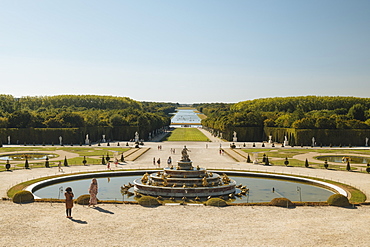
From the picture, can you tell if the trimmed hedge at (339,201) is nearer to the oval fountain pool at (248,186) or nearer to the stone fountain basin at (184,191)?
the oval fountain pool at (248,186)

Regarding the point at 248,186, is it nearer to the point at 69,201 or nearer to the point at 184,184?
the point at 184,184

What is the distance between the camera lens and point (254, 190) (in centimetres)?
3162

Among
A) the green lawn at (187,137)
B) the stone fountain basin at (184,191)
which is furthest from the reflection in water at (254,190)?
the green lawn at (187,137)

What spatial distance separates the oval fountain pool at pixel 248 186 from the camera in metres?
29.0

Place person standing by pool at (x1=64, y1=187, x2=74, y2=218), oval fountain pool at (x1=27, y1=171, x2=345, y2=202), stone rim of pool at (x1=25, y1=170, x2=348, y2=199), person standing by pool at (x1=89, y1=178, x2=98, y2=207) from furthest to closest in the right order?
stone rim of pool at (x1=25, y1=170, x2=348, y2=199) → oval fountain pool at (x1=27, y1=171, x2=345, y2=202) → person standing by pool at (x1=89, y1=178, x2=98, y2=207) → person standing by pool at (x1=64, y1=187, x2=74, y2=218)

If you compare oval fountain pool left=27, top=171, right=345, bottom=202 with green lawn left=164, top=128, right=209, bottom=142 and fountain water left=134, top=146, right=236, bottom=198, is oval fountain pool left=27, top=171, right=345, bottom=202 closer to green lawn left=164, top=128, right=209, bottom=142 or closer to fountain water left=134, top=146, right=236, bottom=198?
fountain water left=134, top=146, right=236, bottom=198

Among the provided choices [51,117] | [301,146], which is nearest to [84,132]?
[51,117]

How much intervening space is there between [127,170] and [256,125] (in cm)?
5344

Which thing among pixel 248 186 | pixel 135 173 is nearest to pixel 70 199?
pixel 248 186

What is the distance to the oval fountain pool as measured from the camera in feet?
95.1

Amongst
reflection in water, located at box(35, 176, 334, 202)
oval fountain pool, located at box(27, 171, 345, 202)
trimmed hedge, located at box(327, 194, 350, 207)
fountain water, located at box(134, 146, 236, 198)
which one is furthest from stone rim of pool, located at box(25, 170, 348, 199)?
fountain water, located at box(134, 146, 236, 198)

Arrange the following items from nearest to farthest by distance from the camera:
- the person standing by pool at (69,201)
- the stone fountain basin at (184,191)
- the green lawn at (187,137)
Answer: the person standing by pool at (69,201)
the stone fountain basin at (184,191)
the green lawn at (187,137)

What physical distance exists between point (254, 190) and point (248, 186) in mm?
1762

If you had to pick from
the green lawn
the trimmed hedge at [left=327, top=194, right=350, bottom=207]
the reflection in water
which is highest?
the green lawn
